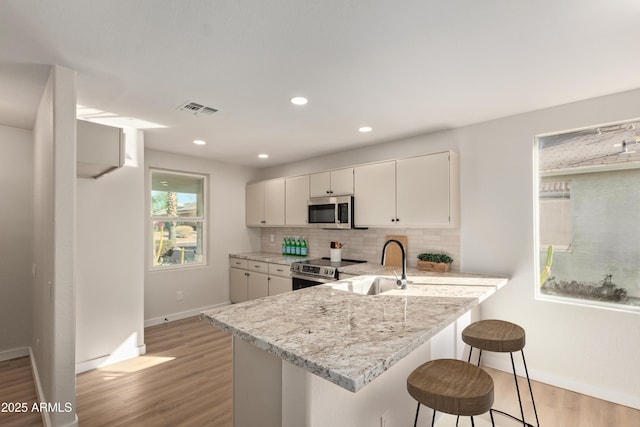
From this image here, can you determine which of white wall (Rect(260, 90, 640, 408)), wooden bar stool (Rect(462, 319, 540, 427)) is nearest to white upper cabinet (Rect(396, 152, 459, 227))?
white wall (Rect(260, 90, 640, 408))

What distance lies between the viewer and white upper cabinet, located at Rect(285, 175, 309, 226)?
4.42 metres

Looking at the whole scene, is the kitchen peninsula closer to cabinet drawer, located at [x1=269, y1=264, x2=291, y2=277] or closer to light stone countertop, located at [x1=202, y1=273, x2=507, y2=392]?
light stone countertop, located at [x1=202, y1=273, x2=507, y2=392]

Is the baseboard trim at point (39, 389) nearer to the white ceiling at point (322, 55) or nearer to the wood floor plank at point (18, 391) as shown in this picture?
the wood floor plank at point (18, 391)

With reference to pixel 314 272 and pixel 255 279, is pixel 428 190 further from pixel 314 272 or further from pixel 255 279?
pixel 255 279

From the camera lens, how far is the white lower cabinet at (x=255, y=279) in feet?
13.9

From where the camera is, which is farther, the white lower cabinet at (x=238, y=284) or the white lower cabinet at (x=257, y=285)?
the white lower cabinet at (x=238, y=284)

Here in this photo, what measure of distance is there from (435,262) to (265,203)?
2814 mm

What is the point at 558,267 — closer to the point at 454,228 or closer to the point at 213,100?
the point at 454,228

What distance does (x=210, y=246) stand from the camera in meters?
4.82

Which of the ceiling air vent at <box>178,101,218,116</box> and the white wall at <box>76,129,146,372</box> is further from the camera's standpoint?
the white wall at <box>76,129,146,372</box>

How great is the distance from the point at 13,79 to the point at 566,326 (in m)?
4.58

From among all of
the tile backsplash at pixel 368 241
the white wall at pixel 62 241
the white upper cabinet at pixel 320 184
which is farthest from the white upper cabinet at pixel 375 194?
the white wall at pixel 62 241

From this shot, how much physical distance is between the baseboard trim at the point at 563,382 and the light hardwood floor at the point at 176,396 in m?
0.05

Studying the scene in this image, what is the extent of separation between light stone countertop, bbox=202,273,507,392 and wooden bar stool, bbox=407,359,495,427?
0.18 m
